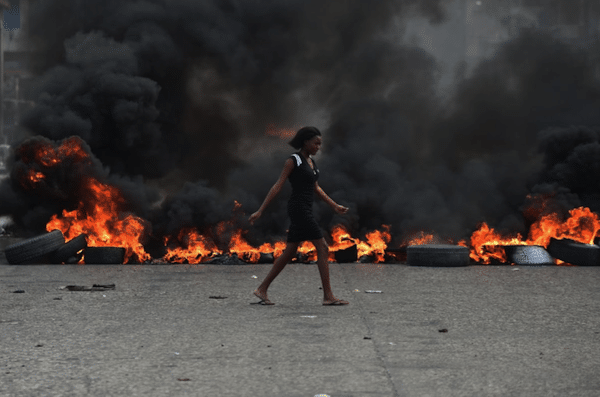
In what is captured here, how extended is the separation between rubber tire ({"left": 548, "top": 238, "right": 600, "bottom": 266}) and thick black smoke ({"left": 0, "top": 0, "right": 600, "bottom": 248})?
2.54 m

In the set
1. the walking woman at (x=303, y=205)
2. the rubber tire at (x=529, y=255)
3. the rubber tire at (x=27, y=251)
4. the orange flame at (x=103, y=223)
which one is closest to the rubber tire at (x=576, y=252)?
the rubber tire at (x=529, y=255)

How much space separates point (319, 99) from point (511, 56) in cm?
556

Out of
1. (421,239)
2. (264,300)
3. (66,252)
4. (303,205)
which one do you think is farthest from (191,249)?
(303,205)

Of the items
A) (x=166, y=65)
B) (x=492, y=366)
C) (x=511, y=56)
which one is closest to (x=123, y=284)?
(x=492, y=366)

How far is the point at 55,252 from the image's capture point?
39.5 ft

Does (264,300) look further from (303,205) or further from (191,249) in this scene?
(191,249)

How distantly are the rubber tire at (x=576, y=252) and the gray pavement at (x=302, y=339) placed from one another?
215 cm

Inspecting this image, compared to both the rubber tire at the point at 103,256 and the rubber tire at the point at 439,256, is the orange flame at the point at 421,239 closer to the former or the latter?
the rubber tire at the point at 439,256

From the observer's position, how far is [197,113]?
18500 mm

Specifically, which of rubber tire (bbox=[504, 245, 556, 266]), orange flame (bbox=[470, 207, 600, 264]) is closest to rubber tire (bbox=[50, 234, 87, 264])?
orange flame (bbox=[470, 207, 600, 264])

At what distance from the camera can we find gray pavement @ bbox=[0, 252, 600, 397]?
3.91 metres

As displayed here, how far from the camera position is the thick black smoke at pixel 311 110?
15000 mm

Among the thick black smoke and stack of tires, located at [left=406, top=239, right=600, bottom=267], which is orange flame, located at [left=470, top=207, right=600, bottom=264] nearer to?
stack of tires, located at [left=406, top=239, right=600, bottom=267]

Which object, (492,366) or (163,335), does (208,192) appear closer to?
(163,335)
